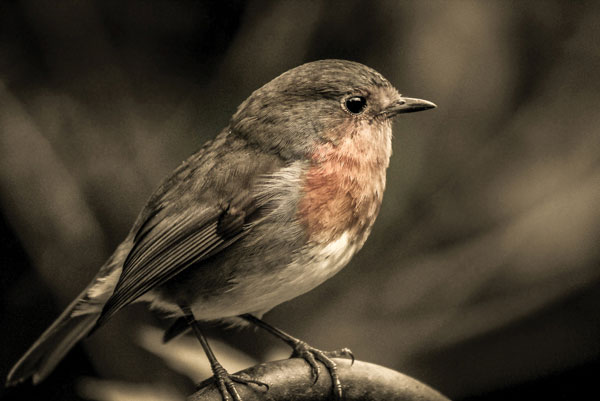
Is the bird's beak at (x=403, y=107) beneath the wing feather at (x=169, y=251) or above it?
above

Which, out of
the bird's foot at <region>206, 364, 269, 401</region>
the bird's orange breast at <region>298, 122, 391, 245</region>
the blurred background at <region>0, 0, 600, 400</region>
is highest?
the blurred background at <region>0, 0, 600, 400</region>

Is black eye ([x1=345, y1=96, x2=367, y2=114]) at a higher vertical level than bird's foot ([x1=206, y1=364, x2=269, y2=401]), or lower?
higher

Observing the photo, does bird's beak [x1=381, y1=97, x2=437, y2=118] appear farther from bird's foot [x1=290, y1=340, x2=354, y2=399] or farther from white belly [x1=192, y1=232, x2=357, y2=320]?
bird's foot [x1=290, y1=340, x2=354, y2=399]

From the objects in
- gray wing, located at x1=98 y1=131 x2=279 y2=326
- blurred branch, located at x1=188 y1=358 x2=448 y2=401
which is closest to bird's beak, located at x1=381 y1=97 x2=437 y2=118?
gray wing, located at x1=98 y1=131 x2=279 y2=326

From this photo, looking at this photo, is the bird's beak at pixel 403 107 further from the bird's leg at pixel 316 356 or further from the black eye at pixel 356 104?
the bird's leg at pixel 316 356

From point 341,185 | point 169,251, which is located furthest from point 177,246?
point 341,185

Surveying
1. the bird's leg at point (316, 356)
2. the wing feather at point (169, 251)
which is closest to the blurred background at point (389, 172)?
the bird's leg at point (316, 356)

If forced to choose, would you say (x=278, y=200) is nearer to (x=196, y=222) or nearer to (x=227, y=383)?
(x=196, y=222)

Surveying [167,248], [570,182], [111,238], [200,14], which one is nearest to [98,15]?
[200,14]

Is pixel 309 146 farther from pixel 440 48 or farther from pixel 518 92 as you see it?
pixel 518 92
